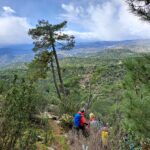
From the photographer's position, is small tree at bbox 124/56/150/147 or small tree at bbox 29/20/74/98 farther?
small tree at bbox 29/20/74/98

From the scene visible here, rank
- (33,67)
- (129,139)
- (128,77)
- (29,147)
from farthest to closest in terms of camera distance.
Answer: (33,67) → (129,139) → (128,77) → (29,147)

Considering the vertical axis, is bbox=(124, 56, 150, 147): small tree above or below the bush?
above

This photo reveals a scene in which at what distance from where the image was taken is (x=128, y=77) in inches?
270

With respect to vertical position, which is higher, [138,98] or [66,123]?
[138,98]

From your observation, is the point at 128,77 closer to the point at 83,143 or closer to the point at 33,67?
the point at 83,143

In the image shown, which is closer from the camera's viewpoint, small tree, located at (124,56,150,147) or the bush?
small tree, located at (124,56,150,147)

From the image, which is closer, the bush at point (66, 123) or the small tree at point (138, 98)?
the small tree at point (138, 98)

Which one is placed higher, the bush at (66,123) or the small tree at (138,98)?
the small tree at (138,98)

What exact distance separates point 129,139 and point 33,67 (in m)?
19.2

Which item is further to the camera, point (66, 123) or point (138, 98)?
point (66, 123)

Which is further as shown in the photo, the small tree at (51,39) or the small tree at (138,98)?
the small tree at (51,39)

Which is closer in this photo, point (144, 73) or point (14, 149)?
point (144, 73)

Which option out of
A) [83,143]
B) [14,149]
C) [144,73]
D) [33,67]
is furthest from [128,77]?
[33,67]

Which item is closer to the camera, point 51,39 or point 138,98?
point 138,98
